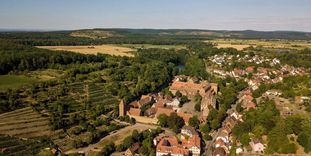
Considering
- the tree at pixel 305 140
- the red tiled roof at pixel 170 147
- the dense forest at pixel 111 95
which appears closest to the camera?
the red tiled roof at pixel 170 147

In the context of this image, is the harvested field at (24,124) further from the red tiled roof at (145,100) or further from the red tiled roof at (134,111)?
the red tiled roof at (145,100)

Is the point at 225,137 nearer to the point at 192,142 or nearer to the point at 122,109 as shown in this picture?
the point at 192,142

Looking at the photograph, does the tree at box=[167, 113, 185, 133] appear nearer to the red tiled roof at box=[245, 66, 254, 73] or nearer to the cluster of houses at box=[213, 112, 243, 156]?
the cluster of houses at box=[213, 112, 243, 156]

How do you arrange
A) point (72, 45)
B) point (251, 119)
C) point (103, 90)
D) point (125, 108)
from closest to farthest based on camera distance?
point (251, 119) → point (125, 108) → point (103, 90) → point (72, 45)

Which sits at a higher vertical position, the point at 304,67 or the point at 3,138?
the point at 304,67

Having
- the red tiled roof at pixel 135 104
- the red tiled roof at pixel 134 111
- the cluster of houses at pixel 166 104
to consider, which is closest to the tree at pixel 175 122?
the cluster of houses at pixel 166 104

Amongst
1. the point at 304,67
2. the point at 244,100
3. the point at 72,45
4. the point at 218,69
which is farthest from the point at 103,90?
the point at 72,45

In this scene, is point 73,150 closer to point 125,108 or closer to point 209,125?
point 125,108
